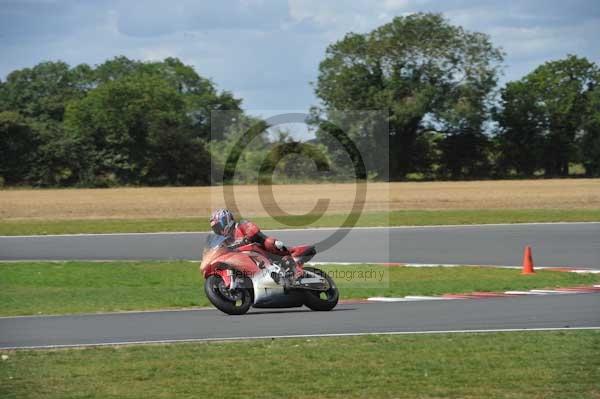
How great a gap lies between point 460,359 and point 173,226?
2508 centimetres

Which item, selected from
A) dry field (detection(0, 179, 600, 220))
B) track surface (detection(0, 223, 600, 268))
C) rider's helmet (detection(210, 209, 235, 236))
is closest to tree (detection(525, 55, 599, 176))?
dry field (detection(0, 179, 600, 220))

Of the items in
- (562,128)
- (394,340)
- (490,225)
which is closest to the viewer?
(394,340)

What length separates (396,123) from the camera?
75000mm

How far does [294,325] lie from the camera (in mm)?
12883

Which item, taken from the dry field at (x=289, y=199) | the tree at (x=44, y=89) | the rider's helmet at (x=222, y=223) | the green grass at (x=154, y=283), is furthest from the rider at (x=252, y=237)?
the tree at (x=44, y=89)

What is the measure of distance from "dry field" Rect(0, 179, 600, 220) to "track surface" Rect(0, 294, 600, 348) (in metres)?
26.8

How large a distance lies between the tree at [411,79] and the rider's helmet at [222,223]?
198 feet

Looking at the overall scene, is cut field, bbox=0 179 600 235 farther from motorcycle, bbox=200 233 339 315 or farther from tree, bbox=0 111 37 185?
motorcycle, bbox=200 233 339 315

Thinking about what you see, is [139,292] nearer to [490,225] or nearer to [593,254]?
[593,254]

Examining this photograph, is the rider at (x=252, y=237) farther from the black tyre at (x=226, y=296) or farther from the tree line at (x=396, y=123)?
the tree line at (x=396, y=123)

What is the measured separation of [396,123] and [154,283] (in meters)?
56.7

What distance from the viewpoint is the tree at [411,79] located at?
248 feet

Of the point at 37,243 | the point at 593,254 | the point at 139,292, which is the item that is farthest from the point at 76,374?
the point at 37,243

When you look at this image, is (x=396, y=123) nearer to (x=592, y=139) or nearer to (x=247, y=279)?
(x=592, y=139)
